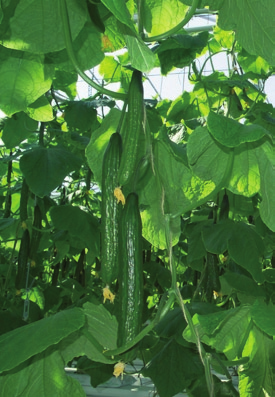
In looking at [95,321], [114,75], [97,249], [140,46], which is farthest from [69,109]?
[140,46]

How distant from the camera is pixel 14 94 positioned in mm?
1546

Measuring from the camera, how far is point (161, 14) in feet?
5.11

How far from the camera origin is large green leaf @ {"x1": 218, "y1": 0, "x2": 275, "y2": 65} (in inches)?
48.9

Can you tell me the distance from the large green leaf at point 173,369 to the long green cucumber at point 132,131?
4.36 feet

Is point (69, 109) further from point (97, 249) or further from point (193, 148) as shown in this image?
point (193, 148)

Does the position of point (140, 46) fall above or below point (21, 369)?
above

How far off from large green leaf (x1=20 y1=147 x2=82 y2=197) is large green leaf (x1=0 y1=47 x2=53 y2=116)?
0.57 metres

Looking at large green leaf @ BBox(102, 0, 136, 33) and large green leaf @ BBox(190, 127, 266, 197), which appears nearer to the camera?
large green leaf @ BBox(102, 0, 136, 33)

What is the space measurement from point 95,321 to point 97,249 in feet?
4.03

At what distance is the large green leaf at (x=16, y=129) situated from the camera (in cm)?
225

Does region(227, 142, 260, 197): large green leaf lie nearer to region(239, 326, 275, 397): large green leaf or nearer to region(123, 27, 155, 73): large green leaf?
region(239, 326, 275, 397): large green leaf

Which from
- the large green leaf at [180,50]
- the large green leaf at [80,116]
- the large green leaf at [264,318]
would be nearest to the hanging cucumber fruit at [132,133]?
the large green leaf at [264,318]

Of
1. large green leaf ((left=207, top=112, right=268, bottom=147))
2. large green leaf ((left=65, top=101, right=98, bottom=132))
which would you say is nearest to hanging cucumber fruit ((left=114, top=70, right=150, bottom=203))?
large green leaf ((left=207, top=112, right=268, bottom=147))

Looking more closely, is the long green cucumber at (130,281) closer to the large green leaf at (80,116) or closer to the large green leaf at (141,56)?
the large green leaf at (141,56)
